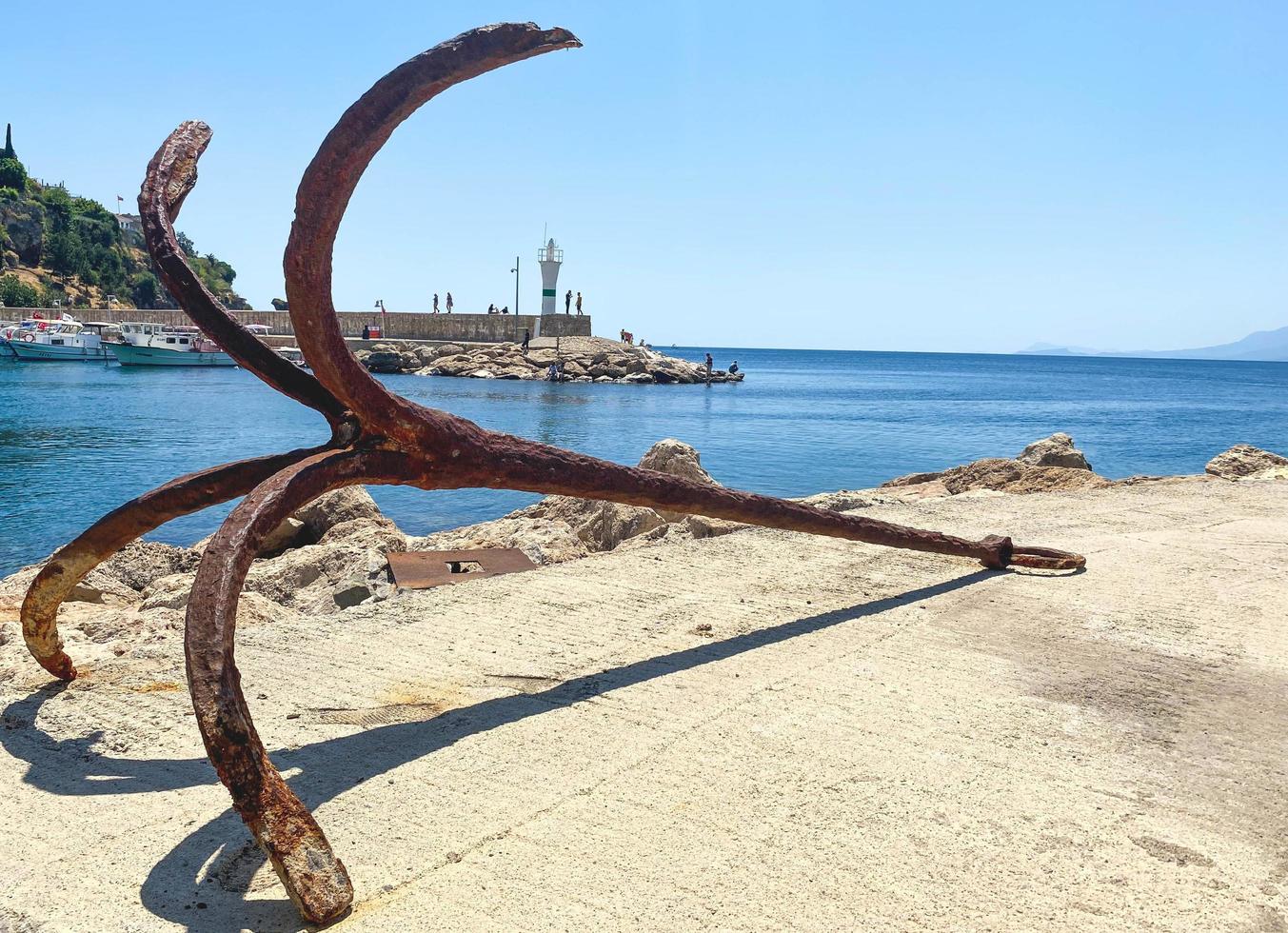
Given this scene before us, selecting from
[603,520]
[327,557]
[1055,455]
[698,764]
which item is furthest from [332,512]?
[1055,455]

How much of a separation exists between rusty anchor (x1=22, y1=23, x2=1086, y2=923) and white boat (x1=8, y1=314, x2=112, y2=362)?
2163 inches

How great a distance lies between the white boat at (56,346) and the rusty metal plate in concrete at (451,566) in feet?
174

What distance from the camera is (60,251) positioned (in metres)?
72.9

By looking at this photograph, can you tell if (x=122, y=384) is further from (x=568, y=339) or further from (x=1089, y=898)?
(x=1089, y=898)

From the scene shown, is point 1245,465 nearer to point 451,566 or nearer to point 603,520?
point 603,520

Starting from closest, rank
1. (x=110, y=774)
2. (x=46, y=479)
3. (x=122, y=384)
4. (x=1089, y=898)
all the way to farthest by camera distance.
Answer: (x=1089, y=898)
(x=110, y=774)
(x=46, y=479)
(x=122, y=384)

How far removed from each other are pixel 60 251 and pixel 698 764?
277ft

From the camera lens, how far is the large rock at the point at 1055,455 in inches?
476

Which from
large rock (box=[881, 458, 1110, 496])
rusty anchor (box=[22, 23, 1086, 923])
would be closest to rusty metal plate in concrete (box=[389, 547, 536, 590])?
rusty anchor (box=[22, 23, 1086, 923])

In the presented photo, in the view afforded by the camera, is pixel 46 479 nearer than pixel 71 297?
Yes

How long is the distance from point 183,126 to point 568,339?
47.8 meters

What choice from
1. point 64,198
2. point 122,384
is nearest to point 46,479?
point 122,384

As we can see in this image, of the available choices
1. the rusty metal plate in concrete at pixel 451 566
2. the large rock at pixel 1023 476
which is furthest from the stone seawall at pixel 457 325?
the rusty metal plate in concrete at pixel 451 566

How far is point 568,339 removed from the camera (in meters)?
50.8
